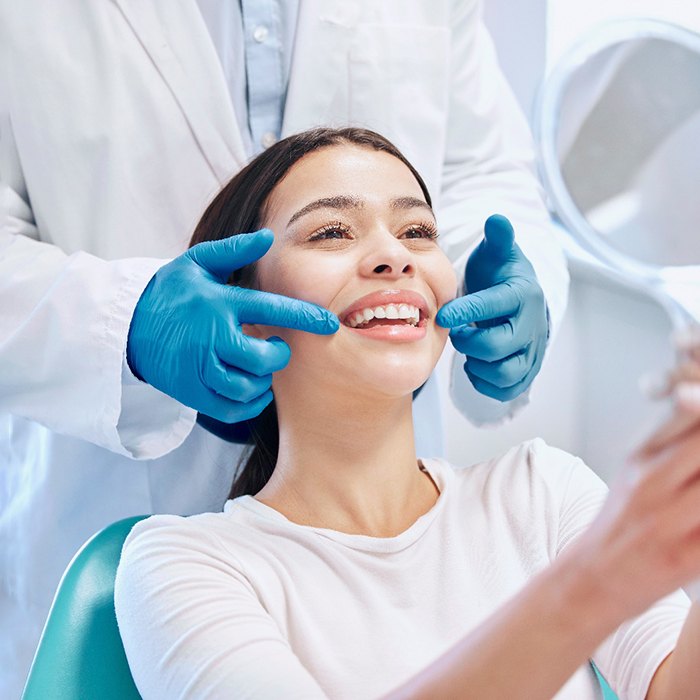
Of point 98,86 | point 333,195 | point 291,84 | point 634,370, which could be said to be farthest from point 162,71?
point 634,370

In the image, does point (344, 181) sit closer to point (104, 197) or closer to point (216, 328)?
point (216, 328)

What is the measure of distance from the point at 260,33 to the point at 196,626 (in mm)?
974

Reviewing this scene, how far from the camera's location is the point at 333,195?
1.26m

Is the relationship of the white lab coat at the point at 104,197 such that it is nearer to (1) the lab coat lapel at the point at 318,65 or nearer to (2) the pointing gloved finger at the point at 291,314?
(1) the lab coat lapel at the point at 318,65

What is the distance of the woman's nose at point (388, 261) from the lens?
1177mm

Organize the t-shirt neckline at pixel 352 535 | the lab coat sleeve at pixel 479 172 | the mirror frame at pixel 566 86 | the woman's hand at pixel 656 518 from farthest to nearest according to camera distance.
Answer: the lab coat sleeve at pixel 479 172, the mirror frame at pixel 566 86, the t-shirt neckline at pixel 352 535, the woman's hand at pixel 656 518

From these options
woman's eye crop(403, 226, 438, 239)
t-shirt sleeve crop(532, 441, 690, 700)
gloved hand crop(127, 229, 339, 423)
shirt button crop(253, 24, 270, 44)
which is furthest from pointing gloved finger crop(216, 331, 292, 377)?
shirt button crop(253, 24, 270, 44)

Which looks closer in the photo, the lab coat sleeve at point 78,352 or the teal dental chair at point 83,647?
the teal dental chair at point 83,647

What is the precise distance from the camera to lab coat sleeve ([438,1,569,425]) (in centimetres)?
165

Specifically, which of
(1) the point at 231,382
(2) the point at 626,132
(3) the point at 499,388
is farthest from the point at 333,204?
(2) the point at 626,132

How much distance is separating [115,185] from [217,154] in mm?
168

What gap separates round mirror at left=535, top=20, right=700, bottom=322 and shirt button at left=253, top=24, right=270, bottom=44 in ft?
1.49

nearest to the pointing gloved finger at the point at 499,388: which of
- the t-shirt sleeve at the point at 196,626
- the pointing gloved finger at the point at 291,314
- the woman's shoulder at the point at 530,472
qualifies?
the woman's shoulder at the point at 530,472

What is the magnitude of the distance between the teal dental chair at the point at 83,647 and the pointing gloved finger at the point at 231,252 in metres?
0.42
